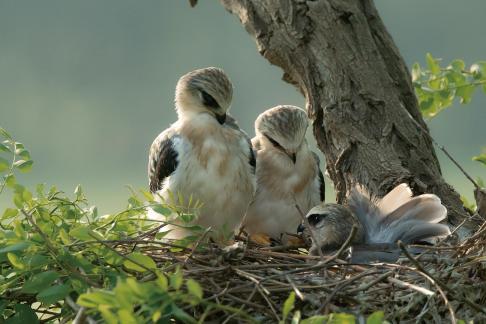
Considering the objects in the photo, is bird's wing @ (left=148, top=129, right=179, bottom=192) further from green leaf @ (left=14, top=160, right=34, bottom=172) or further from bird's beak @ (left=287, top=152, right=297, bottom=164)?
green leaf @ (left=14, top=160, right=34, bottom=172)

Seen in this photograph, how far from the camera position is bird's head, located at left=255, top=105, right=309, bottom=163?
19.0 ft

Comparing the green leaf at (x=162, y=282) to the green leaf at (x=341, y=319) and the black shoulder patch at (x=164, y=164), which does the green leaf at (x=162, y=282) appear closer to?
the green leaf at (x=341, y=319)

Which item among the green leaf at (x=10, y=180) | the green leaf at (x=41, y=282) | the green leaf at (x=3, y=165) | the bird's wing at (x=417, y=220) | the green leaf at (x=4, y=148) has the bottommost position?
the bird's wing at (x=417, y=220)

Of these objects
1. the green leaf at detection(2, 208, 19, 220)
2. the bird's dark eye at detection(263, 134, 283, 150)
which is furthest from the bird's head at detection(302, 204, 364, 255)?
the green leaf at detection(2, 208, 19, 220)

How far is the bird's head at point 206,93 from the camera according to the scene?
5430 mm

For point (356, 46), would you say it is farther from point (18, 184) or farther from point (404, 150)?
point (18, 184)

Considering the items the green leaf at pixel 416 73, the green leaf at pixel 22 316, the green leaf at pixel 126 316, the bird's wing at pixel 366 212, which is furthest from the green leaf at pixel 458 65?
the green leaf at pixel 126 316

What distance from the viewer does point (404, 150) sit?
18.4 ft

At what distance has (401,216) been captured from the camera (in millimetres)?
5250

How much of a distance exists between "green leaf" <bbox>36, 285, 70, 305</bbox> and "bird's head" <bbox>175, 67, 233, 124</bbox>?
2202 mm

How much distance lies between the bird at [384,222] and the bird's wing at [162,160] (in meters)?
0.81

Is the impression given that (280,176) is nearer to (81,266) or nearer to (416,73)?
(416,73)

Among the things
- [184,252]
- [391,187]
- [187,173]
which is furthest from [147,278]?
[391,187]

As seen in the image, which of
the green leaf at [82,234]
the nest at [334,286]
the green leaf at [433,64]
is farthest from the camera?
the green leaf at [433,64]
